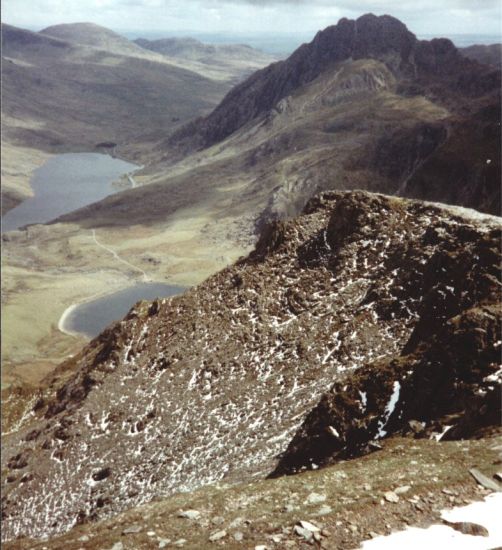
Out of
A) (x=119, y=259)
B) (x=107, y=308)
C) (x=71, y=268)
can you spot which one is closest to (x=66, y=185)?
(x=119, y=259)

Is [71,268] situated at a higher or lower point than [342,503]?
lower

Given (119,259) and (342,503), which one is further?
(119,259)

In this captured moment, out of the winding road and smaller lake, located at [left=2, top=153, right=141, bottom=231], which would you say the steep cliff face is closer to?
smaller lake, located at [left=2, top=153, right=141, bottom=231]

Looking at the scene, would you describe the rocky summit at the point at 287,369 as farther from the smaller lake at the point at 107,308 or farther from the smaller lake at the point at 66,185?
the smaller lake at the point at 66,185

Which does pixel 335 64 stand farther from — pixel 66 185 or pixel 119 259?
pixel 119 259

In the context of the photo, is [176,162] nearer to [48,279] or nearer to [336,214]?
[48,279]

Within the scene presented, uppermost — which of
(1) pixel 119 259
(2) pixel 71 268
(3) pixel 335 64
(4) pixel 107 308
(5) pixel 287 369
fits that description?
(3) pixel 335 64

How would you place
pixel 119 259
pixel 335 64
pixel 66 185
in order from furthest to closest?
pixel 66 185 → pixel 335 64 → pixel 119 259
